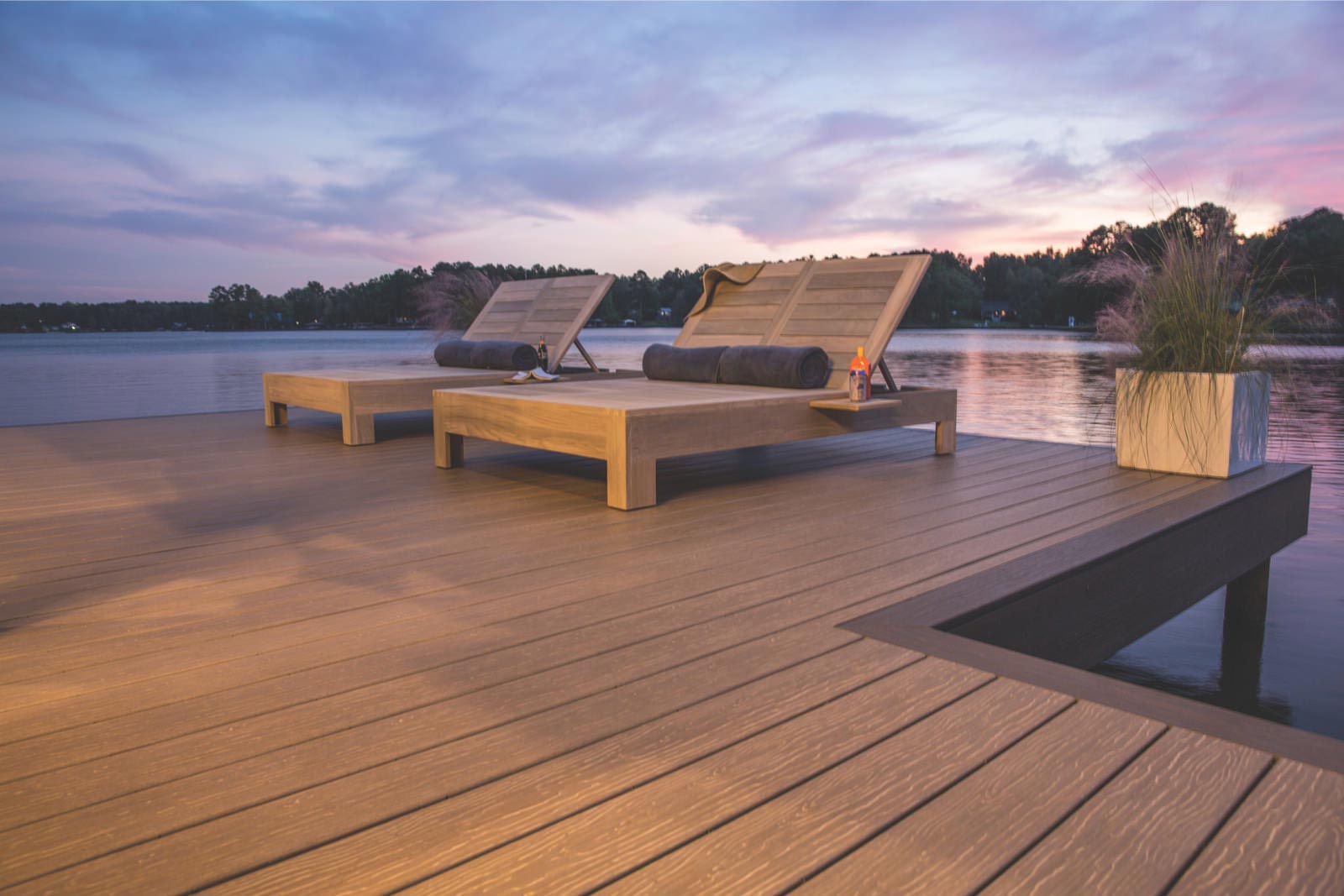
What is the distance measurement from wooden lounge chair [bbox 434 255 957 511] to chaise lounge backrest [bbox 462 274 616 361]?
1.00m

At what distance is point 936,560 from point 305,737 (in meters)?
1.60

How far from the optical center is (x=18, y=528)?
106 inches

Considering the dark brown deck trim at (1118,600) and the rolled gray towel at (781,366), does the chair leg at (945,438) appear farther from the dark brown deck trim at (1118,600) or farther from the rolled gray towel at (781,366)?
the dark brown deck trim at (1118,600)

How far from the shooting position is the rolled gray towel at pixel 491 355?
5504 mm

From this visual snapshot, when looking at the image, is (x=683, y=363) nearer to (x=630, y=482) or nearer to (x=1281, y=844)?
(x=630, y=482)

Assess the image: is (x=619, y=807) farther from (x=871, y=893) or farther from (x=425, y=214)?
(x=425, y=214)

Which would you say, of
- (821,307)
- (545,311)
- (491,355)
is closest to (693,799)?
(821,307)

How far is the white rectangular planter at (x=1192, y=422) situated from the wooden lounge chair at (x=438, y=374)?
3220 millimetres

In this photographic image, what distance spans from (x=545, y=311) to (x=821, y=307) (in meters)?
2.36

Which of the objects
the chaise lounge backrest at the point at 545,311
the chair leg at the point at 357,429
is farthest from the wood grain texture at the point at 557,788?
the chaise lounge backrest at the point at 545,311

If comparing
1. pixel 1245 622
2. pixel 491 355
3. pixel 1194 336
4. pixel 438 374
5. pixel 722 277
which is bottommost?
pixel 1245 622

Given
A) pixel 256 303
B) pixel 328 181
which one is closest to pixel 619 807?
pixel 328 181

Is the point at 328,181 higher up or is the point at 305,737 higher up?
the point at 328,181

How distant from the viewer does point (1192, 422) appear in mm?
3387
